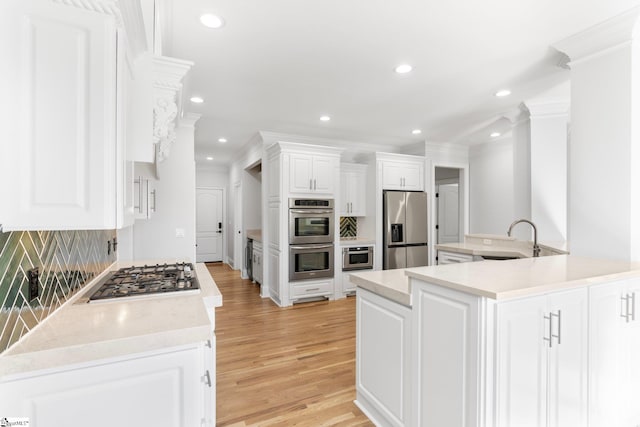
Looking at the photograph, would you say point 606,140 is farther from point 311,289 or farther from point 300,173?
point 311,289

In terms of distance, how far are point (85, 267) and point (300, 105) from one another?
9.30 feet

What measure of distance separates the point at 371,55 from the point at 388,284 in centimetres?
189

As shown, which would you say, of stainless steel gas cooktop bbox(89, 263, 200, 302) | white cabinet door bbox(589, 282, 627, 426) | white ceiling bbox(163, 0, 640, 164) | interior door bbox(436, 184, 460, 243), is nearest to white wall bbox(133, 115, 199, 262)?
white ceiling bbox(163, 0, 640, 164)

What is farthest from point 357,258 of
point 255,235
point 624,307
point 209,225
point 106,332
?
point 209,225

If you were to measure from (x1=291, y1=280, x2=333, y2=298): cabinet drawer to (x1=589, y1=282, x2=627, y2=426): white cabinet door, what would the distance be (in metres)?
3.38

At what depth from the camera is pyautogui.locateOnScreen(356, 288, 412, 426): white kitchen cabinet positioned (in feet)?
5.36

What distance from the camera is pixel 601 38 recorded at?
2113 millimetres

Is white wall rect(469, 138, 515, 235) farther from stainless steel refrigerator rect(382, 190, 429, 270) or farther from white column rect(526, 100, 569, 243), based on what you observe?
white column rect(526, 100, 569, 243)

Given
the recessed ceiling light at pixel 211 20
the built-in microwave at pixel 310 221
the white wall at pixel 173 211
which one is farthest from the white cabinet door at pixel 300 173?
the recessed ceiling light at pixel 211 20

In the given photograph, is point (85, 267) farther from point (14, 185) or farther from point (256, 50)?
point (256, 50)

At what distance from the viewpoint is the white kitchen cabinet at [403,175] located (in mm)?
5219

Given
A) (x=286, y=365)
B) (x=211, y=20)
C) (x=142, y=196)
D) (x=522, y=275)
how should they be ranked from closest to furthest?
1. (x=522, y=275)
2. (x=211, y=20)
3. (x=142, y=196)
4. (x=286, y=365)

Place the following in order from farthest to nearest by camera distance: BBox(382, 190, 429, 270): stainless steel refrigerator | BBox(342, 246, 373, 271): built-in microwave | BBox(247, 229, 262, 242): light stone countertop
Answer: BBox(247, 229, 262, 242): light stone countertop, BBox(382, 190, 429, 270): stainless steel refrigerator, BBox(342, 246, 373, 271): built-in microwave

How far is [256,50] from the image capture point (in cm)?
249
